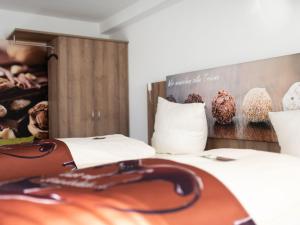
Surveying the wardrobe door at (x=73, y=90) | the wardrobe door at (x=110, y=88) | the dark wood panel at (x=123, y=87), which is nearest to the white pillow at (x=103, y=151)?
the wardrobe door at (x=73, y=90)

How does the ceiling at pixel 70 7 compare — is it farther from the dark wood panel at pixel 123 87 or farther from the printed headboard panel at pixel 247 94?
the printed headboard panel at pixel 247 94

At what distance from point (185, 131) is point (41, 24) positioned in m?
2.25

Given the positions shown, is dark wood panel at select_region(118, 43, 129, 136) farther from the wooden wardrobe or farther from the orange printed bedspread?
the orange printed bedspread

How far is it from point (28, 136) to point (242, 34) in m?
2.44

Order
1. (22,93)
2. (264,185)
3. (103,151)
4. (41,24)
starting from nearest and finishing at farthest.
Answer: (264,185)
(103,151)
(22,93)
(41,24)

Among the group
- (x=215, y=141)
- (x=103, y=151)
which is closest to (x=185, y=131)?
(x=215, y=141)

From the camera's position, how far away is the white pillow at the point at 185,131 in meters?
2.19

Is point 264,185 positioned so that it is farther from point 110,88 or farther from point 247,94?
point 110,88

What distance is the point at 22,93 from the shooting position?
10.7ft

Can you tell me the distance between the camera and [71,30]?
11.9 feet

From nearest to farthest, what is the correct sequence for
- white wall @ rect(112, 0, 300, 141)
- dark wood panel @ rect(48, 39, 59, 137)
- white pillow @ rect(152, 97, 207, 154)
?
white wall @ rect(112, 0, 300, 141), white pillow @ rect(152, 97, 207, 154), dark wood panel @ rect(48, 39, 59, 137)

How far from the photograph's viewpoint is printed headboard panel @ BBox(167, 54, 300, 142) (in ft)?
5.93

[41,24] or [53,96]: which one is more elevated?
[41,24]

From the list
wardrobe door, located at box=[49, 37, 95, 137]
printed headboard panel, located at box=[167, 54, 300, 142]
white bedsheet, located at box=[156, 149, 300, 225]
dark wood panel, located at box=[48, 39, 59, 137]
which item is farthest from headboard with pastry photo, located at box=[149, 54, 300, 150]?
dark wood panel, located at box=[48, 39, 59, 137]
